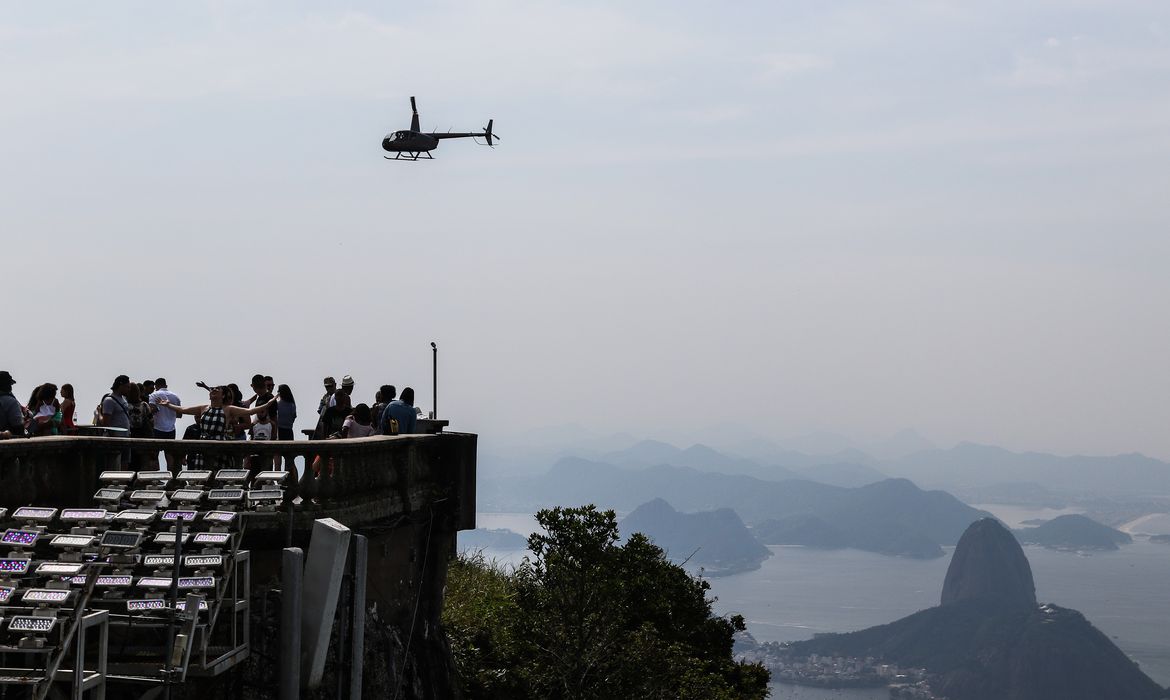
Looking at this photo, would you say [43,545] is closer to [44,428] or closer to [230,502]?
[230,502]

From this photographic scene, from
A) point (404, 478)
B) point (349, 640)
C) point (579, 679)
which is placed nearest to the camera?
point (349, 640)

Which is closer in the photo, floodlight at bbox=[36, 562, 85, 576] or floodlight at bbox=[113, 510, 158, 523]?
floodlight at bbox=[36, 562, 85, 576]

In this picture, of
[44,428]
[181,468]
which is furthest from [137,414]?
[181,468]

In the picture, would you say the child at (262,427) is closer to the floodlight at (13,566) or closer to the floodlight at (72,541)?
the floodlight at (72,541)

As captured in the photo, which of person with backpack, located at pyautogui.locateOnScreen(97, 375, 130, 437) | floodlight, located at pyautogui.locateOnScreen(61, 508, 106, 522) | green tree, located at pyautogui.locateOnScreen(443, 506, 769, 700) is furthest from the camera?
green tree, located at pyautogui.locateOnScreen(443, 506, 769, 700)

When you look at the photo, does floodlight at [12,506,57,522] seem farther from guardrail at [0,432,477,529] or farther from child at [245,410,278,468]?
child at [245,410,278,468]

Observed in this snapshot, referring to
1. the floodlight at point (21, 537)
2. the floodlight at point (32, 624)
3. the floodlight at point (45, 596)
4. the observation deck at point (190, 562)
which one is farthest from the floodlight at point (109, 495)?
the floodlight at point (32, 624)

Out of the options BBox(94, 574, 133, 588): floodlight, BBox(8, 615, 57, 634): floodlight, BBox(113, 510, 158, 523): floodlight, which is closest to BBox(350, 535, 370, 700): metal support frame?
BBox(113, 510, 158, 523): floodlight
